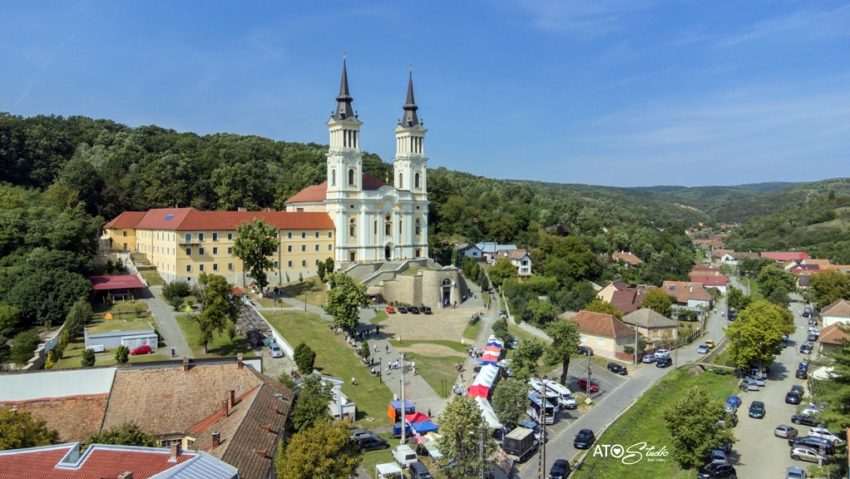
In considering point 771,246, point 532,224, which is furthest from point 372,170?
point 771,246

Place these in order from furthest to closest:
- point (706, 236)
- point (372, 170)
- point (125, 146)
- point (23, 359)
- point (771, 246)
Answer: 1. point (706, 236)
2. point (771, 246)
3. point (372, 170)
4. point (125, 146)
5. point (23, 359)

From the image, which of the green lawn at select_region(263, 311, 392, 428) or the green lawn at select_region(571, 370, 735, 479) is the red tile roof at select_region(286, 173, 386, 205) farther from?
the green lawn at select_region(571, 370, 735, 479)

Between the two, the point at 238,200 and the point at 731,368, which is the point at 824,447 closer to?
the point at 731,368

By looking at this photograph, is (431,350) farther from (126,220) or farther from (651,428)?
(126,220)

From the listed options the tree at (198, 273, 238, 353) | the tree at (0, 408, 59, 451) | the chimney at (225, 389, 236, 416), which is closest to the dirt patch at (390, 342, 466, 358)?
the tree at (198, 273, 238, 353)

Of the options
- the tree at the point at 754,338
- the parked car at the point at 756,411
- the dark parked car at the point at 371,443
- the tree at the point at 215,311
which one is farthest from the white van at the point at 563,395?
the tree at the point at 215,311

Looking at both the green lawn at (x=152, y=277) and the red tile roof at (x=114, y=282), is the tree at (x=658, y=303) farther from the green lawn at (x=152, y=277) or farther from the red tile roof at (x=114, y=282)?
the red tile roof at (x=114, y=282)
